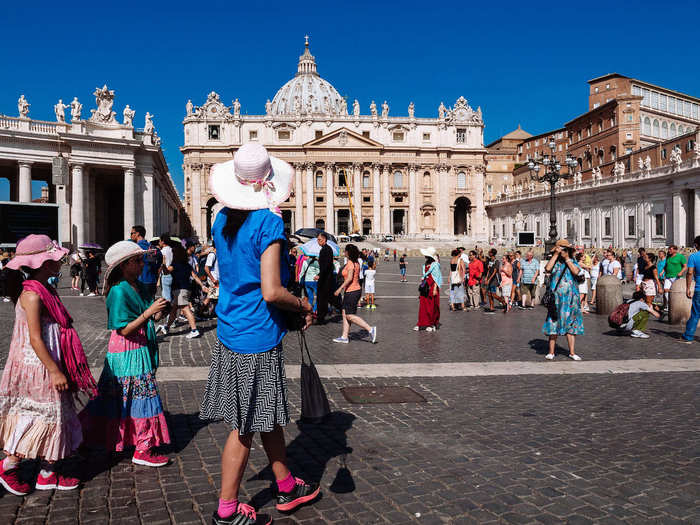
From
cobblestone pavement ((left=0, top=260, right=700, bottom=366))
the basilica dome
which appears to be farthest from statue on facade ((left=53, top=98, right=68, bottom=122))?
the basilica dome

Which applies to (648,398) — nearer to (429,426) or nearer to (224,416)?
(429,426)

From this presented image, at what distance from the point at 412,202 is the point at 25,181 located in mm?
48645

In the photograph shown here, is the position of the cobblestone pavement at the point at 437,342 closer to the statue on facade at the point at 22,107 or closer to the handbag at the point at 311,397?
the handbag at the point at 311,397

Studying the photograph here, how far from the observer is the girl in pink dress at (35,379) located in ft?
10.6

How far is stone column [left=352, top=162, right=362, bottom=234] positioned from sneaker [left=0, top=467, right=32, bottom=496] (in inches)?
2600

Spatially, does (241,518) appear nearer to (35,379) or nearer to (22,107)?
(35,379)

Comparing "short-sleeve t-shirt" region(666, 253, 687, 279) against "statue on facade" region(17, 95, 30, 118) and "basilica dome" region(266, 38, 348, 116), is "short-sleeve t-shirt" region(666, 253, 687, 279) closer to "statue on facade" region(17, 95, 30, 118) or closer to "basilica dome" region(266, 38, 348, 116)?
"statue on facade" region(17, 95, 30, 118)

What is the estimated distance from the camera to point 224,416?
2.84 metres

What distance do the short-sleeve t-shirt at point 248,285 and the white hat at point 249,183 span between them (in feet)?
0.25

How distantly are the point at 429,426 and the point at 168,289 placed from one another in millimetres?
6303

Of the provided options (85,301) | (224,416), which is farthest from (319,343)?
(85,301)

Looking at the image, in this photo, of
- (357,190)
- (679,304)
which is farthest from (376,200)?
(679,304)

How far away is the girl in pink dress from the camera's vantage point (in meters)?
3.22

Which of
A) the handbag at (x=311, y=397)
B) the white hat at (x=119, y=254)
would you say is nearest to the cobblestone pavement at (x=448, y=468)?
the handbag at (x=311, y=397)
